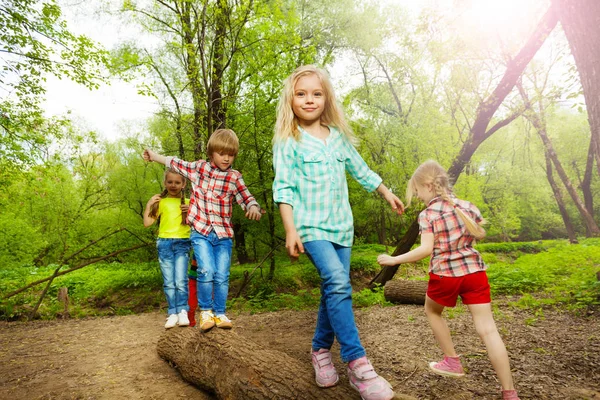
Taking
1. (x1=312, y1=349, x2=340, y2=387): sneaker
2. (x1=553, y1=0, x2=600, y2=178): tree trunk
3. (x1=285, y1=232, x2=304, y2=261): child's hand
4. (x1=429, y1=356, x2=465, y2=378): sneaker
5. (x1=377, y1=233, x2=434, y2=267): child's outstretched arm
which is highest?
(x1=553, y1=0, x2=600, y2=178): tree trunk

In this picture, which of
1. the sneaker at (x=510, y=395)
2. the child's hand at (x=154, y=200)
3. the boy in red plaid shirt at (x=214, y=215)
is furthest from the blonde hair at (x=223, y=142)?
the sneaker at (x=510, y=395)

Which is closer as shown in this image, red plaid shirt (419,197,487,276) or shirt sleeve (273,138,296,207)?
shirt sleeve (273,138,296,207)

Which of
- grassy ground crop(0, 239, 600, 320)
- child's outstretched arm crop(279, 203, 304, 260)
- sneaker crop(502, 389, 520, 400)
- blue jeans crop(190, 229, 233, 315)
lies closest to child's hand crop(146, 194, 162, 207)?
blue jeans crop(190, 229, 233, 315)

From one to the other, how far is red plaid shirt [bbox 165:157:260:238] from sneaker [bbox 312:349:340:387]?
1523 mm

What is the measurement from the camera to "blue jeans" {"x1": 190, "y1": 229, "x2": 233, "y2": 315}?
11.3 ft

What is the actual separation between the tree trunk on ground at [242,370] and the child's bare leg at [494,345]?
0.69 m

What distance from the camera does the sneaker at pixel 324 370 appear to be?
251 cm

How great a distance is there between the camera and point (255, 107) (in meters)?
8.55

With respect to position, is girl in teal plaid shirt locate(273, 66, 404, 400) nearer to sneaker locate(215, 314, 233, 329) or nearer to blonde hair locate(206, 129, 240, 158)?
blonde hair locate(206, 129, 240, 158)

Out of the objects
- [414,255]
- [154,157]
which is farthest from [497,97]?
[154,157]

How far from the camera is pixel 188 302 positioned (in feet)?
14.0

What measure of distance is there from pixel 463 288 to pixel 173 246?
3053 millimetres

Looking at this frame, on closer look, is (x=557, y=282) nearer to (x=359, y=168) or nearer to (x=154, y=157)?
(x=359, y=168)

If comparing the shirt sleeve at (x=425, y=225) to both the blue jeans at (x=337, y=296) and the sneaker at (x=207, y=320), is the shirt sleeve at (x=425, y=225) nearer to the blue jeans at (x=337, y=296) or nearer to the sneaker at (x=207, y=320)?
the blue jeans at (x=337, y=296)
